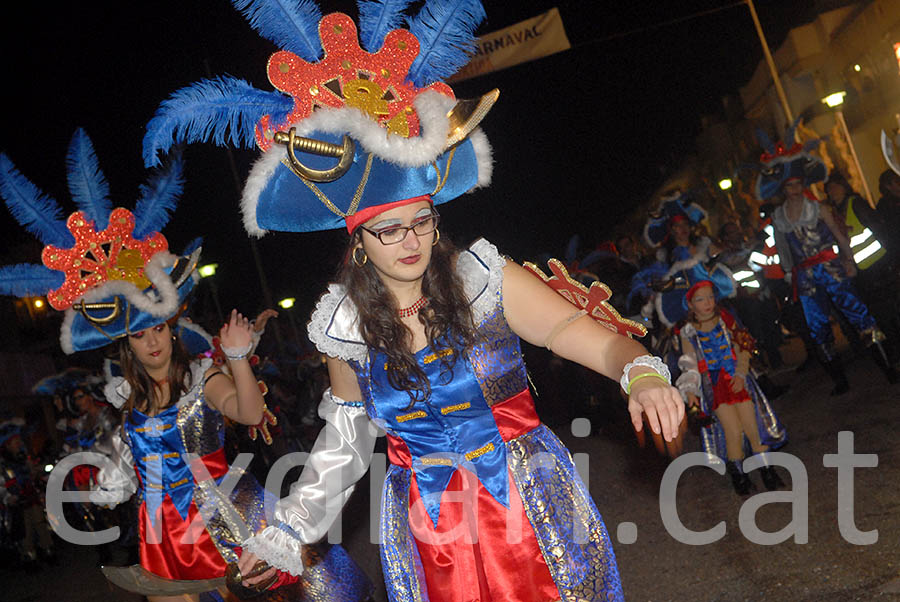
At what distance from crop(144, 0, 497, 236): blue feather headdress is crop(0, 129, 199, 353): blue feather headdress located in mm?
2049

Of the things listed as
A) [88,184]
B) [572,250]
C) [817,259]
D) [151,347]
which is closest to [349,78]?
[151,347]

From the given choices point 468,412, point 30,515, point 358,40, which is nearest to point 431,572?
point 468,412

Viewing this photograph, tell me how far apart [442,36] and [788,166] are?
23.7ft

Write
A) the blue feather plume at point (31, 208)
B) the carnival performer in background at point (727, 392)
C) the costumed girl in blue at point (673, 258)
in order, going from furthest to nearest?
the costumed girl in blue at point (673, 258) → the carnival performer in background at point (727, 392) → the blue feather plume at point (31, 208)

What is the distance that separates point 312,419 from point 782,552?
32.9 feet

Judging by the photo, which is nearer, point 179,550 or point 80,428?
point 179,550

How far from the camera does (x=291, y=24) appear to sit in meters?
2.88

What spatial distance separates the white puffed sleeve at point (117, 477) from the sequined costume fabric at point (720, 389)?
4134mm

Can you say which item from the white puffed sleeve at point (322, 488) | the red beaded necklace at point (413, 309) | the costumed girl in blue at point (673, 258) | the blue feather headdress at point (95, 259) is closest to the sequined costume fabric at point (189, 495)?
the blue feather headdress at point (95, 259)

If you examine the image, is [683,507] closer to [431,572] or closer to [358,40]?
[431,572]

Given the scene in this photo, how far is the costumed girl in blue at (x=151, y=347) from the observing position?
455cm

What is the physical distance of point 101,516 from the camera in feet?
39.7

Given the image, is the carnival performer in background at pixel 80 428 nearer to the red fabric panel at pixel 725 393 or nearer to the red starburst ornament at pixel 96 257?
the red starburst ornament at pixel 96 257

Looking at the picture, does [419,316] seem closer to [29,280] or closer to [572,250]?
[29,280]
